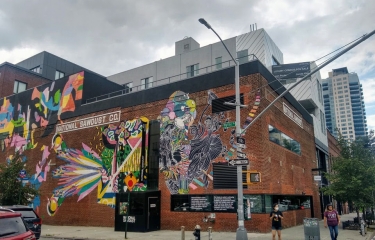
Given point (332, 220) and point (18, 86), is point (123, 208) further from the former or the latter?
point (18, 86)

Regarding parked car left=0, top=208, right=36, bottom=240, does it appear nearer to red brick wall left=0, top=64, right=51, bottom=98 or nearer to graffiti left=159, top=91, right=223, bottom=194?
graffiti left=159, top=91, right=223, bottom=194

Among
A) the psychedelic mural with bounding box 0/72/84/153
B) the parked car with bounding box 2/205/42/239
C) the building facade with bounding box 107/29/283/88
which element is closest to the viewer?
the parked car with bounding box 2/205/42/239

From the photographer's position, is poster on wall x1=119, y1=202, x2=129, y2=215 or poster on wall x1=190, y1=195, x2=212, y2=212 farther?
poster on wall x1=119, y1=202, x2=129, y2=215

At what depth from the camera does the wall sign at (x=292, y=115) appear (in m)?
Result: 27.2

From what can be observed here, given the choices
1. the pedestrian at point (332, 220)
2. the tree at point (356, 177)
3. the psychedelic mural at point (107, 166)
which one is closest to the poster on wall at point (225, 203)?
the psychedelic mural at point (107, 166)

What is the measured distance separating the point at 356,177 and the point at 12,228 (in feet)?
69.0

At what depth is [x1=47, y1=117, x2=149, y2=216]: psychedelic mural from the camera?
24781 millimetres

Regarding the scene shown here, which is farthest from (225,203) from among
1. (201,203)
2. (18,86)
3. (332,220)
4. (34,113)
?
(18,86)

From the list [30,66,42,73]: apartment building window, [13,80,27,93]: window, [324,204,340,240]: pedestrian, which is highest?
[30,66,42,73]: apartment building window

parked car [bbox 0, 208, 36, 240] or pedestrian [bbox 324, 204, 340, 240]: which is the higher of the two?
parked car [bbox 0, 208, 36, 240]

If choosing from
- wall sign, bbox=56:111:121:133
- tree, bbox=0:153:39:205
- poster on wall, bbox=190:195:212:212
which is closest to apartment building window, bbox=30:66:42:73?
wall sign, bbox=56:111:121:133

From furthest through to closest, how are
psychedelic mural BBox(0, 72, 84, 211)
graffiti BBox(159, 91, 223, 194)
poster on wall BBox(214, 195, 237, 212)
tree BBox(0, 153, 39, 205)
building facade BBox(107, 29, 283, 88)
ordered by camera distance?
building facade BBox(107, 29, 283, 88)
psychedelic mural BBox(0, 72, 84, 211)
tree BBox(0, 153, 39, 205)
graffiti BBox(159, 91, 223, 194)
poster on wall BBox(214, 195, 237, 212)

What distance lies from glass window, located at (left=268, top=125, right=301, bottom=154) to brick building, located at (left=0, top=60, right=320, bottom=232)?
0.29 feet

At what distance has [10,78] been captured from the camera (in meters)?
42.7
